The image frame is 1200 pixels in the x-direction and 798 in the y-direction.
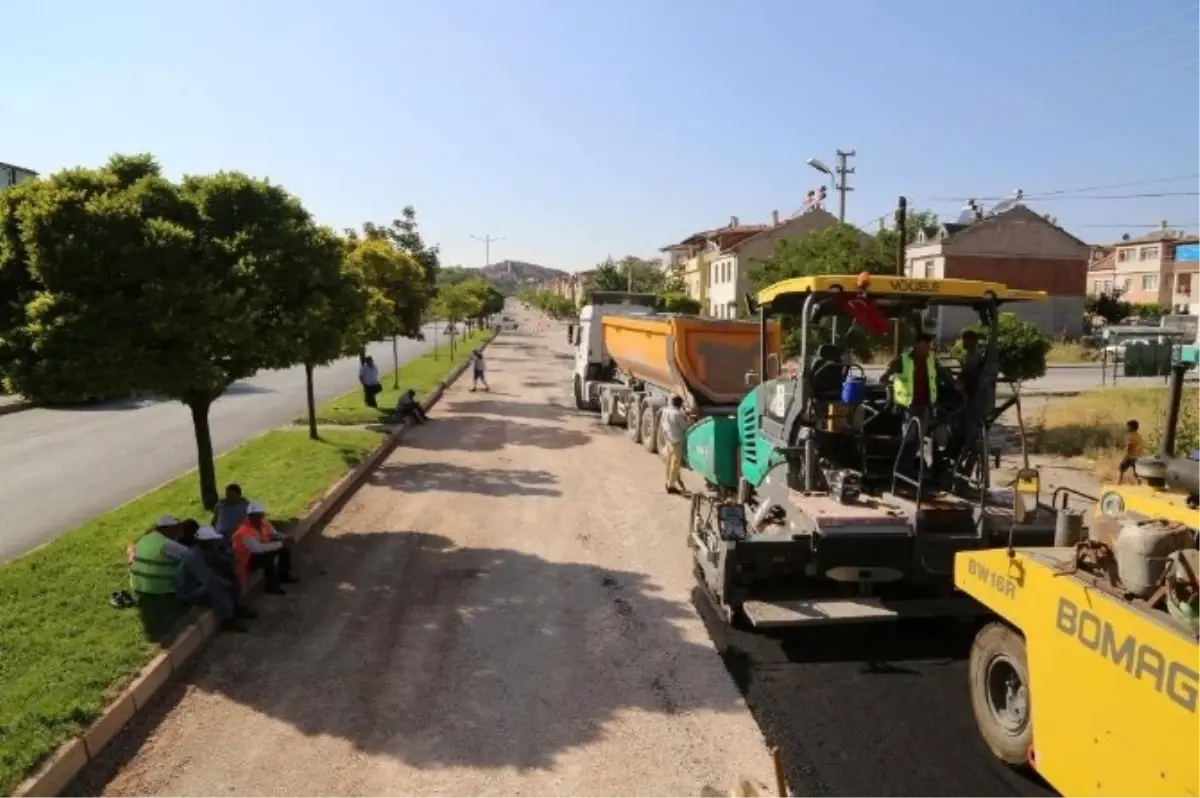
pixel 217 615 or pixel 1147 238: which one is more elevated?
pixel 1147 238

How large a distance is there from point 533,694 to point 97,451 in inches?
544

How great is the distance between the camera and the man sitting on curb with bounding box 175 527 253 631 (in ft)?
23.4

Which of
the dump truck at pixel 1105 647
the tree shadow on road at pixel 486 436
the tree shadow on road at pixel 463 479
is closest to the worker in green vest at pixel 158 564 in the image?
the tree shadow on road at pixel 463 479

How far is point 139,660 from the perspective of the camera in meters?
6.21

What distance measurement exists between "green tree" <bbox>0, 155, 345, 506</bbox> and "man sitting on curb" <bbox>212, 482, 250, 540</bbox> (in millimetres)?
1118

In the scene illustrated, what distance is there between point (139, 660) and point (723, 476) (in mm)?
6594

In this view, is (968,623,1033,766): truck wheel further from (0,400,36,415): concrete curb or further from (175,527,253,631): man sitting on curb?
(0,400,36,415): concrete curb

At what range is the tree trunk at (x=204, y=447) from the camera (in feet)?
30.8

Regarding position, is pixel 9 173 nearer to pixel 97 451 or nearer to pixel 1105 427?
pixel 97 451

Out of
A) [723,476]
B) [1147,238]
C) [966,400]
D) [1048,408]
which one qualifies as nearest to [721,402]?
[723,476]

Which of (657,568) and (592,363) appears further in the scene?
(592,363)

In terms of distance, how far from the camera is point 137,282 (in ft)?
25.5

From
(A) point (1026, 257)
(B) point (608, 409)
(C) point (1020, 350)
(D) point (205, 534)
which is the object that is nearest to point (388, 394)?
(B) point (608, 409)

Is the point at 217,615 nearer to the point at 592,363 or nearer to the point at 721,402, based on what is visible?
the point at 721,402
